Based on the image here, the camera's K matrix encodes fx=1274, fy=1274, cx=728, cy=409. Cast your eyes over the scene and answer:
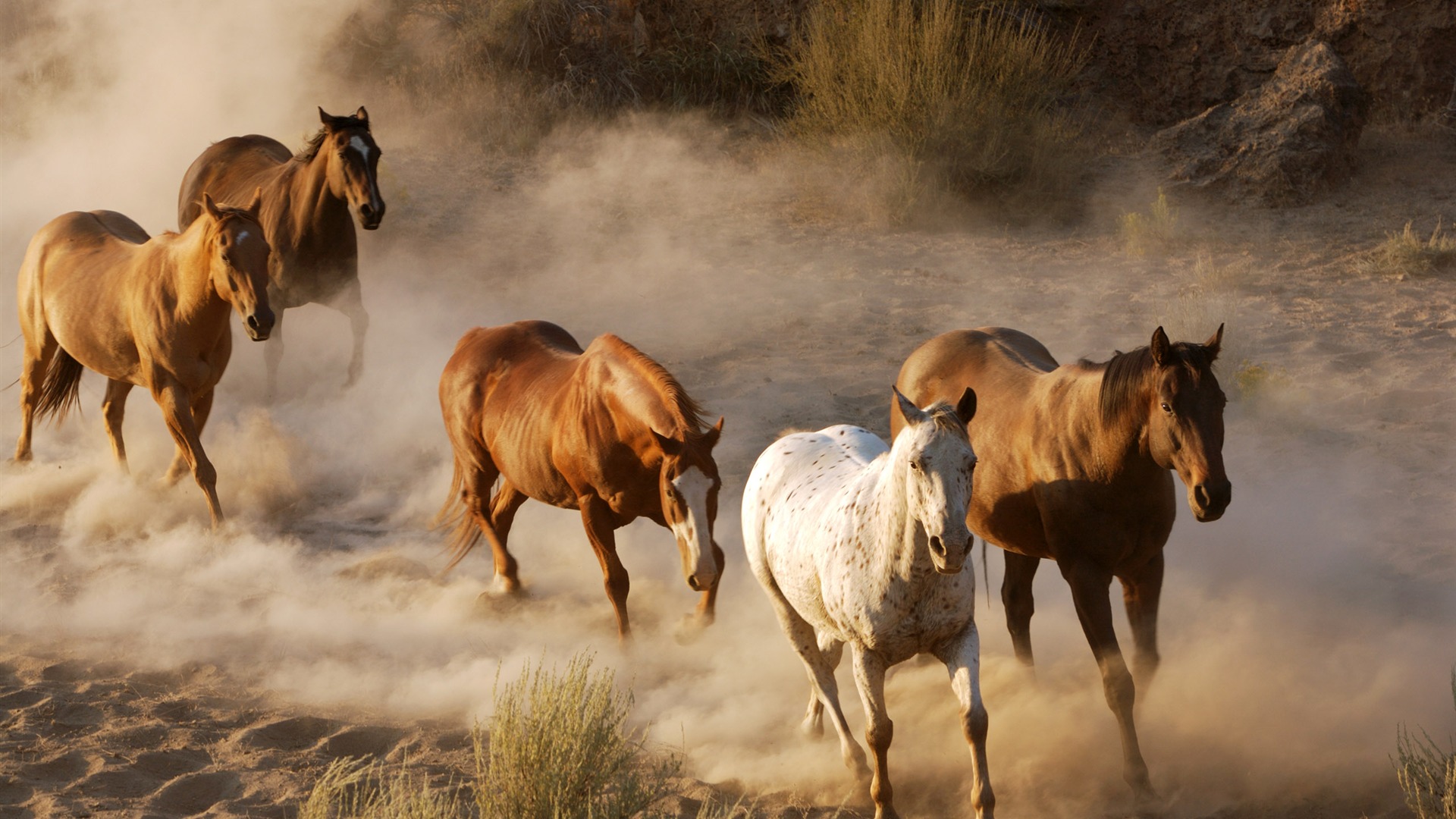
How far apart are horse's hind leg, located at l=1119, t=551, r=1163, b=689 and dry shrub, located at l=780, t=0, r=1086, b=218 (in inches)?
295

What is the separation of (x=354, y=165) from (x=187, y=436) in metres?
2.40

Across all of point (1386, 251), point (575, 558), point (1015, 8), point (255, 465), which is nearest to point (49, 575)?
point (255, 465)

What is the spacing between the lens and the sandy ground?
4.86m

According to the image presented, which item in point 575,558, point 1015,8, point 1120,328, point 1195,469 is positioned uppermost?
point 1015,8

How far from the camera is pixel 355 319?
936 cm

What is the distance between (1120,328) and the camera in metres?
9.27

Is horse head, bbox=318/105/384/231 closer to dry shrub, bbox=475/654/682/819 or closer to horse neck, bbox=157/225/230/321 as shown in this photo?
horse neck, bbox=157/225/230/321

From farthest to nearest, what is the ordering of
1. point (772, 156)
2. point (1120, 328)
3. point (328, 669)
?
point (772, 156), point (1120, 328), point (328, 669)

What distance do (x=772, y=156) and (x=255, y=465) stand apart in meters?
6.91

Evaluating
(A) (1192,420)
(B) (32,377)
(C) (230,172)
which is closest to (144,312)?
(B) (32,377)

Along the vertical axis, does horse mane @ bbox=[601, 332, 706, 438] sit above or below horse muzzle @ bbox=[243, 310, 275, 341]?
below

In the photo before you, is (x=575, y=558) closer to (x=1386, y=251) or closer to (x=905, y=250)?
(x=905, y=250)

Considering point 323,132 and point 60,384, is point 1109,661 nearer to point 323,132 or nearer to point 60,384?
point 323,132

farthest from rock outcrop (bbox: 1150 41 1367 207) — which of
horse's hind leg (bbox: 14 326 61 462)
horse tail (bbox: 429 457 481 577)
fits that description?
horse's hind leg (bbox: 14 326 61 462)
